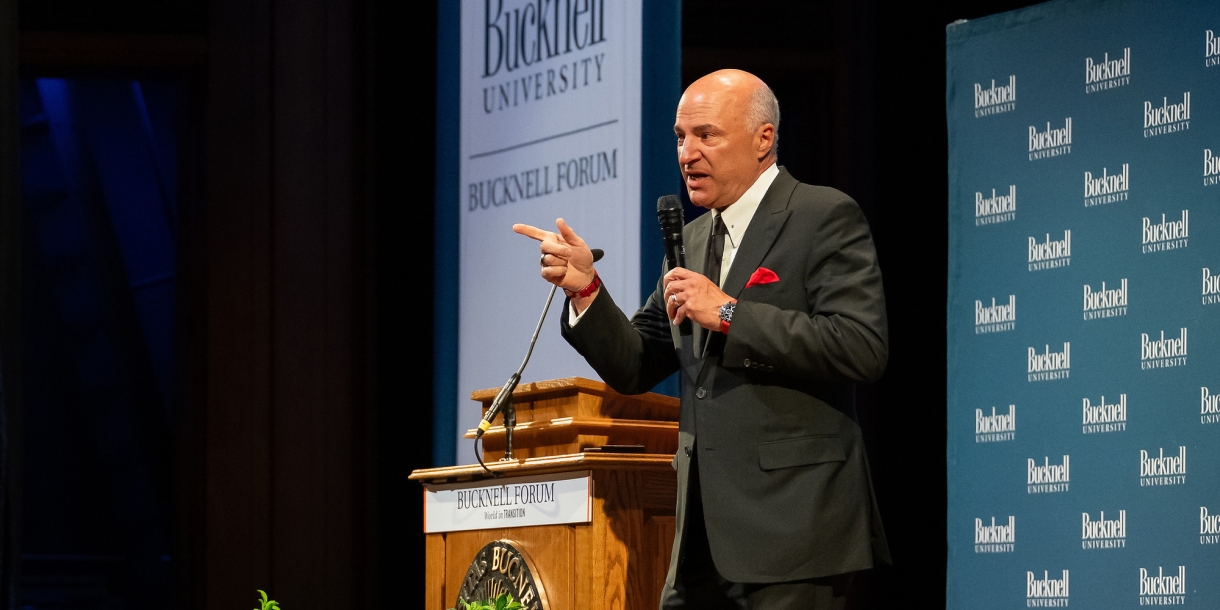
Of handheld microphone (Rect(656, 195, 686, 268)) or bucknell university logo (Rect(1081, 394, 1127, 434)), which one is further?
bucknell university logo (Rect(1081, 394, 1127, 434))

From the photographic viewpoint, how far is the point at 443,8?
168 inches

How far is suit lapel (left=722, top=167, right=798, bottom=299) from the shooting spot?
211 cm

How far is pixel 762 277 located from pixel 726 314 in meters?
0.11

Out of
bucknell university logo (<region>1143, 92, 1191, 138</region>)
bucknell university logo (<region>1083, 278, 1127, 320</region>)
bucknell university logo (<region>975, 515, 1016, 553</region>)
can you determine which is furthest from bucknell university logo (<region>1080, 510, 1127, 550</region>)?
bucknell university logo (<region>1143, 92, 1191, 138</region>)

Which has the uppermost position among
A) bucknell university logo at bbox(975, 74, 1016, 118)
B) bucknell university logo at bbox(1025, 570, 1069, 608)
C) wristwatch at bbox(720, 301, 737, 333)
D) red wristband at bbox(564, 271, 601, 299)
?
bucknell university logo at bbox(975, 74, 1016, 118)

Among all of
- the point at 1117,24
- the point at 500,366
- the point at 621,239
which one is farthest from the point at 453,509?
the point at 1117,24

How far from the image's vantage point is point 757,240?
2.12 meters


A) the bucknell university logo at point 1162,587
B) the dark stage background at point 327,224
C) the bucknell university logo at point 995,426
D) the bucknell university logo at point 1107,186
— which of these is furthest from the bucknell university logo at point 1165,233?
the dark stage background at point 327,224

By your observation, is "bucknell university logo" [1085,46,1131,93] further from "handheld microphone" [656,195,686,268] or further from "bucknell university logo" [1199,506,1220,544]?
"handheld microphone" [656,195,686,268]

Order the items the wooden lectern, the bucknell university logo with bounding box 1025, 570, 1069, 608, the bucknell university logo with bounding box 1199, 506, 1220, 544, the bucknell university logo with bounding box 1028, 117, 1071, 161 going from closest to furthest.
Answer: the wooden lectern → the bucknell university logo with bounding box 1199, 506, 1220, 544 → the bucknell university logo with bounding box 1025, 570, 1069, 608 → the bucknell university logo with bounding box 1028, 117, 1071, 161

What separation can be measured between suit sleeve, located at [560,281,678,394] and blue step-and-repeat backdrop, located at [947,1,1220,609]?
1561 mm

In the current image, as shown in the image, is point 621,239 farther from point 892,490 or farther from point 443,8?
point 892,490

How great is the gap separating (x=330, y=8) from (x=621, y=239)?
213 centimetres

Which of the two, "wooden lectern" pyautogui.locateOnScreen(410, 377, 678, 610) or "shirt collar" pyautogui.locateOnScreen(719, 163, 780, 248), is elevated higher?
"shirt collar" pyautogui.locateOnScreen(719, 163, 780, 248)
